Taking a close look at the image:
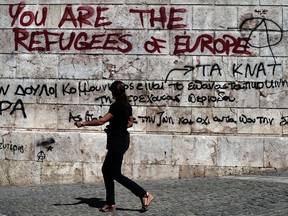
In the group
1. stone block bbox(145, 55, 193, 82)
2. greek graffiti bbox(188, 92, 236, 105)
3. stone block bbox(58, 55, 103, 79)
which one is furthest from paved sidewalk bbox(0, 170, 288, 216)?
stone block bbox(58, 55, 103, 79)

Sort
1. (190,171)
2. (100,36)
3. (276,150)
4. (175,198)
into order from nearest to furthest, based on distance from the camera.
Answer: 1. (175,198)
2. (276,150)
3. (190,171)
4. (100,36)

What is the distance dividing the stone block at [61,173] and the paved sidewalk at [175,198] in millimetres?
270

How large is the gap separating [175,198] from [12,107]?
4080 millimetres

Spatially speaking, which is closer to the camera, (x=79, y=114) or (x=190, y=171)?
(x=190, y=171)

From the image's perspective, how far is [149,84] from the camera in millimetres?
11766

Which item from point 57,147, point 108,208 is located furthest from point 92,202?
point 57,147

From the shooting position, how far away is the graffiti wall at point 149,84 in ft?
37.9

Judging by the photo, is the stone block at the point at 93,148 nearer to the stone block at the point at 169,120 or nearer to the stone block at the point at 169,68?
the stone block at the point at 169,120

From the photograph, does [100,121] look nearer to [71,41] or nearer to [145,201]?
[145,201]

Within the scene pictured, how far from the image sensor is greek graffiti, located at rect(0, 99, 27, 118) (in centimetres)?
1207

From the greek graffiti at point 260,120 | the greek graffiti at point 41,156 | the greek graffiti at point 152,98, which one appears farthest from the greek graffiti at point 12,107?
the greek graffiti at point 260,120

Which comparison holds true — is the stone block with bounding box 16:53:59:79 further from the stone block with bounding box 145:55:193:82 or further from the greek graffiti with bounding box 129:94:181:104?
the stone block with bounding box 145:55:193:82

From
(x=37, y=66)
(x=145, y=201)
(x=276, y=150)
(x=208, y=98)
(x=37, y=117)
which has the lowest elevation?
(x=145, y=201)

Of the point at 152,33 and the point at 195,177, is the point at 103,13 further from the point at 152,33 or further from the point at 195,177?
the point at 195,177
